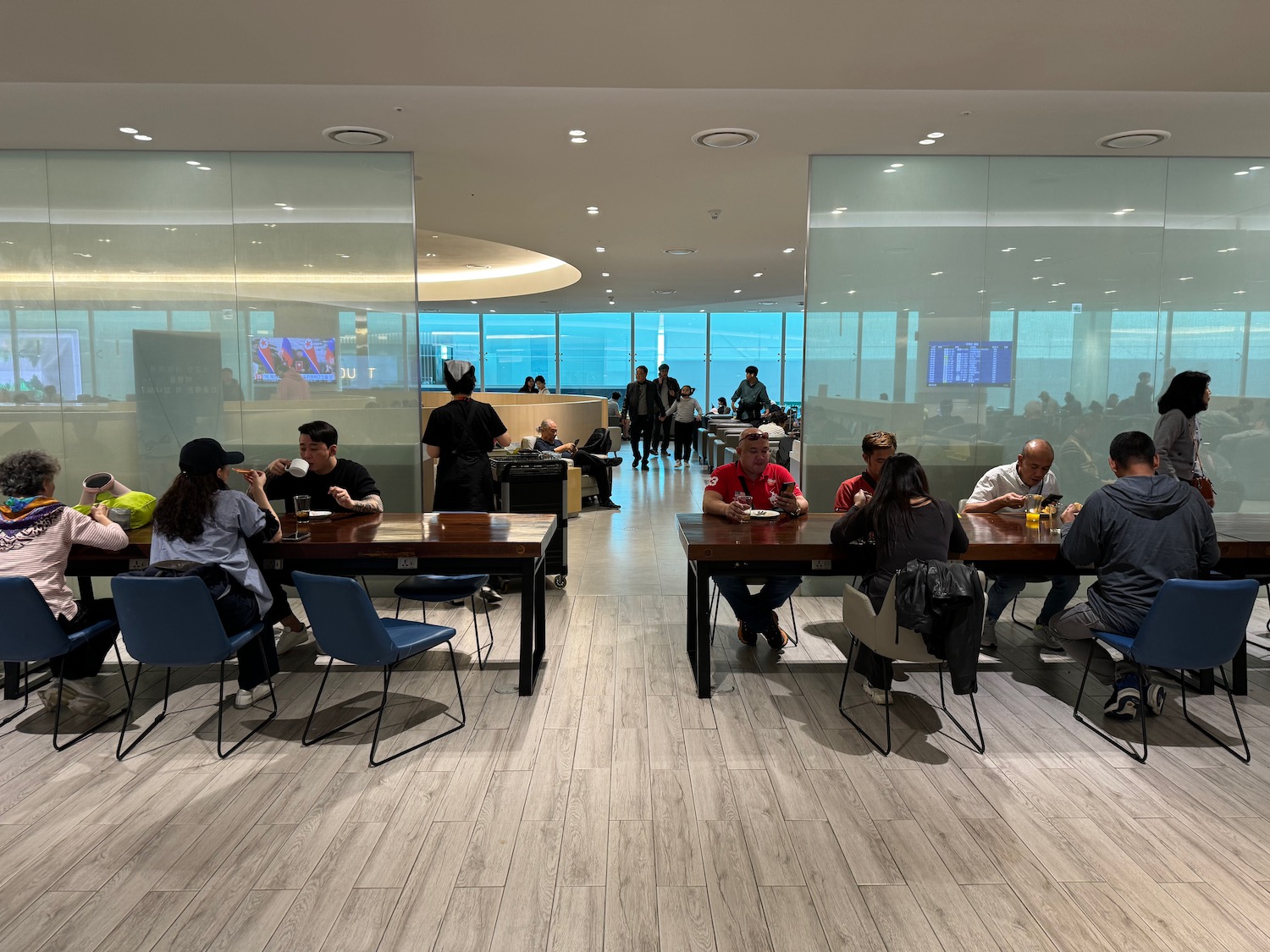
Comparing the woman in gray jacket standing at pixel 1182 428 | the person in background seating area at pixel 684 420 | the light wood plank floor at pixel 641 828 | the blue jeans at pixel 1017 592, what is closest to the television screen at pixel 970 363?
the woman in gray jacket standing at pixel 1182 428

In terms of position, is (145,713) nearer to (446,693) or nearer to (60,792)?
(60,792)

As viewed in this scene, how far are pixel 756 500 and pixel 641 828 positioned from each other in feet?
7.21

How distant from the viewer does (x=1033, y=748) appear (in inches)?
142

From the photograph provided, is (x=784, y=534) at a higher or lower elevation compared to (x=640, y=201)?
lower

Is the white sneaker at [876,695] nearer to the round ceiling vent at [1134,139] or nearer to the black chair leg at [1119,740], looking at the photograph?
the black chair leg at [1119,740]

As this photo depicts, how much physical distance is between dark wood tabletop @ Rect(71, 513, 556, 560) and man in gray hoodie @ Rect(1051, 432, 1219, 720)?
2487 millimetres

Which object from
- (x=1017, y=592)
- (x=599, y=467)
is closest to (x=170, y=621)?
(x=1017, y=592)

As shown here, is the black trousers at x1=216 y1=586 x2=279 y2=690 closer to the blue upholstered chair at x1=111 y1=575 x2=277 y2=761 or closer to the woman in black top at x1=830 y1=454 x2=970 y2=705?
the blue upholstered chair at x1=111 y1=575 x2=277 y2=761

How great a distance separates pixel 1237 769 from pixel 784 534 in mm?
2060

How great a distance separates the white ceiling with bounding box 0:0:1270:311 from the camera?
139 inches

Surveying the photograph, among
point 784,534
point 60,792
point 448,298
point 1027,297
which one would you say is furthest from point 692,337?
point 60,792

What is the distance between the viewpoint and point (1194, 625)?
3291mm

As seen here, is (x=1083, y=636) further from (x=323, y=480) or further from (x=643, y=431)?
(x=643, y=431)

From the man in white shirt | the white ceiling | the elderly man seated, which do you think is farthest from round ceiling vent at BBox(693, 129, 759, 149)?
the elderly man seated
